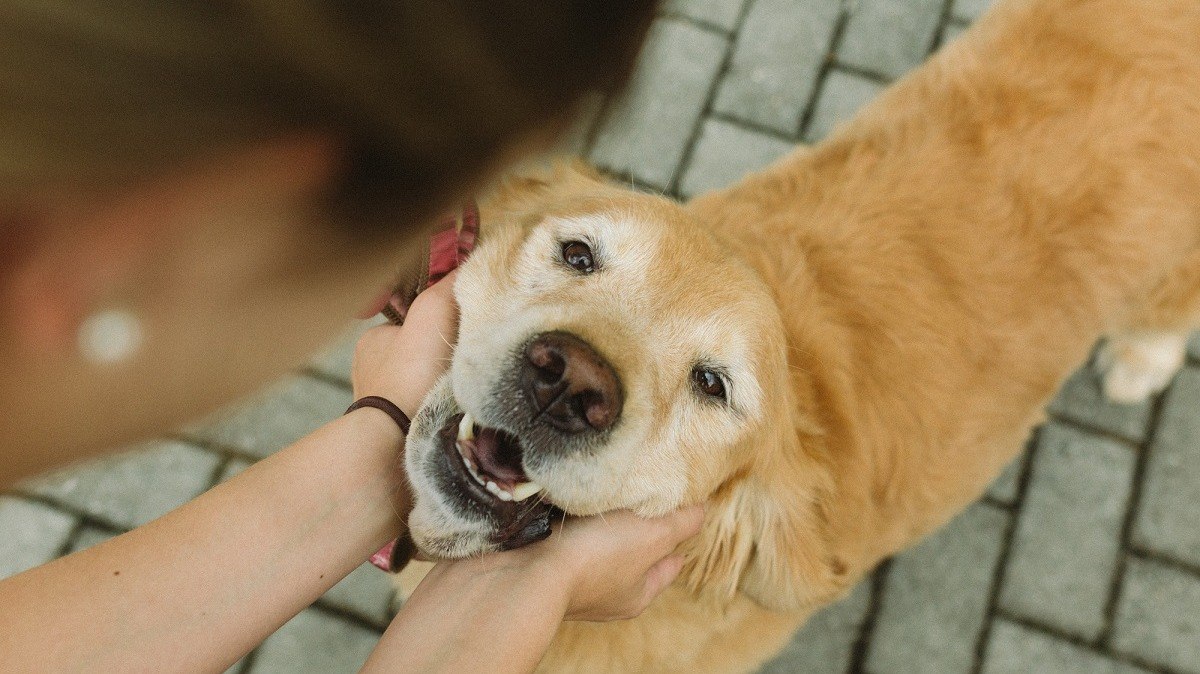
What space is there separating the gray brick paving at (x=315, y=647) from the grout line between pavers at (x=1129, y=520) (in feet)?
8.36

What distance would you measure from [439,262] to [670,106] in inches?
68.2

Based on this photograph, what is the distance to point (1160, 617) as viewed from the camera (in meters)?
2.94

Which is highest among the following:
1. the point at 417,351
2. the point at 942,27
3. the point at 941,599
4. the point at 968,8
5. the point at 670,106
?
the point at 968,8

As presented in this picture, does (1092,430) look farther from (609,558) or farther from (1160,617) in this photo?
(609,558)

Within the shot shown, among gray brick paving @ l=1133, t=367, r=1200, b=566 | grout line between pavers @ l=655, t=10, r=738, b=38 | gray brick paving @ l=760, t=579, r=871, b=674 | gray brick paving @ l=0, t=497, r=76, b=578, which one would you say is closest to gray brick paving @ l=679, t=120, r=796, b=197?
grout line between pavers @ l=655, t=10, r=738, b=38

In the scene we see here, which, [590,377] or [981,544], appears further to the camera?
[981,544]

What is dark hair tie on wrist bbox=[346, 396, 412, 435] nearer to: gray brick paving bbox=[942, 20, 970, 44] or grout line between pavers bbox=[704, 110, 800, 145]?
grout line between pavers bbox=[704, 110, 800, 145]

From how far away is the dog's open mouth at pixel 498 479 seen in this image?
180 centimetres

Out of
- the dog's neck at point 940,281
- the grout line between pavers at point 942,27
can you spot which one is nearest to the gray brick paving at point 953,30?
the grout line between pavers at point 942,27

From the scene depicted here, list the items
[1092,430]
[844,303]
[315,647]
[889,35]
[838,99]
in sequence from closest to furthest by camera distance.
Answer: [844,303], [315,647], [1092,430], [838,99], [889,35]

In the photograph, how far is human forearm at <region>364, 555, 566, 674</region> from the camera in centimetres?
163

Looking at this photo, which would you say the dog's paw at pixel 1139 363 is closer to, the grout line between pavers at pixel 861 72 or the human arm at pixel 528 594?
the grout line between pavers at pixel 861 72

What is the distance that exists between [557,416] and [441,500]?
307 mm

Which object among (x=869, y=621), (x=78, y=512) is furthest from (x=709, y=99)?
(x=78, y=512)
